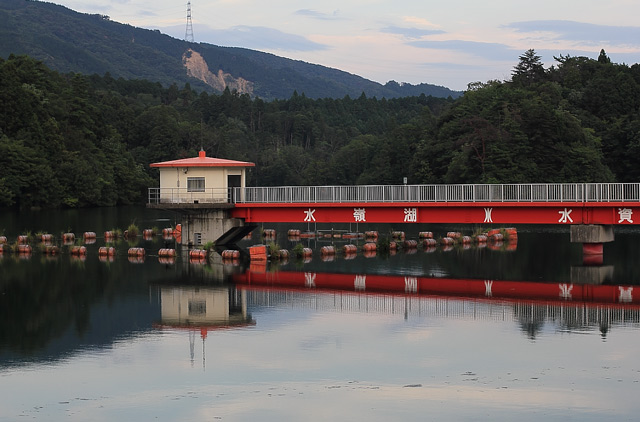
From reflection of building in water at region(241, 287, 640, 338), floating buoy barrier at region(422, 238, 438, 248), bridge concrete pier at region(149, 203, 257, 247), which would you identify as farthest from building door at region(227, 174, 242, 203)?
reflection of building in water at region(241, 287, 640, 338)

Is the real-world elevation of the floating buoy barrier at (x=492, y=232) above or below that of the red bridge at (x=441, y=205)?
below

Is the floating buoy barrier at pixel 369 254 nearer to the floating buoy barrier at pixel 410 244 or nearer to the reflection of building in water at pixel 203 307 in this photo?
the floating buoy barrier at pixel 410 244

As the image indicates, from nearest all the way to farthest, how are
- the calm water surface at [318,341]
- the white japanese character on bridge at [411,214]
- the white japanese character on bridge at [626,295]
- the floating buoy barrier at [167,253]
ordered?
the calm water surface at [318,341]
the white japanese character on bridge at [626,295]
the white japanese character on bridge at [411,214]
the floating buoy barrier at [167,253]

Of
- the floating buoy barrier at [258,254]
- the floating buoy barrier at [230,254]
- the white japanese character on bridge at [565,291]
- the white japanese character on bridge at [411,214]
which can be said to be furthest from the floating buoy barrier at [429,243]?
the white japanese character on bridge at [565,291]

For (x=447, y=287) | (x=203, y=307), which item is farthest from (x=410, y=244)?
(x=203, y=307)

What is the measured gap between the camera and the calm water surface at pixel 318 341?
24766mm

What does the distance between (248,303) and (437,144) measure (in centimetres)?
8102

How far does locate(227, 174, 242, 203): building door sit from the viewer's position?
191ft

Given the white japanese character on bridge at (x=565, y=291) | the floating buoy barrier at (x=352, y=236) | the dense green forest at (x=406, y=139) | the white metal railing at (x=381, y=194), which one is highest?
the dense green forest at (x=406, y=139)

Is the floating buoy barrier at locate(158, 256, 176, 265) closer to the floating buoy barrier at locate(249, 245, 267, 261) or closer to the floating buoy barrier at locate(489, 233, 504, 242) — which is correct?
the floating buoy barrier at locate(249, 245, 267, 261)

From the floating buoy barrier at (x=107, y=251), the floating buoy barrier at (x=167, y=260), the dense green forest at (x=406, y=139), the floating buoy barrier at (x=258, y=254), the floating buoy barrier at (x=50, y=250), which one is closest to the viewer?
the floating buoy barrier at (x=167, y=260)

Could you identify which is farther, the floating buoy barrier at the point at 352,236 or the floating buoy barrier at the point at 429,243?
the floating buoy barrier at the point at 352,236

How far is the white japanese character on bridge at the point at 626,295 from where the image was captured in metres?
40.5

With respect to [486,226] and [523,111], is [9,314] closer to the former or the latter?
[486,226]
